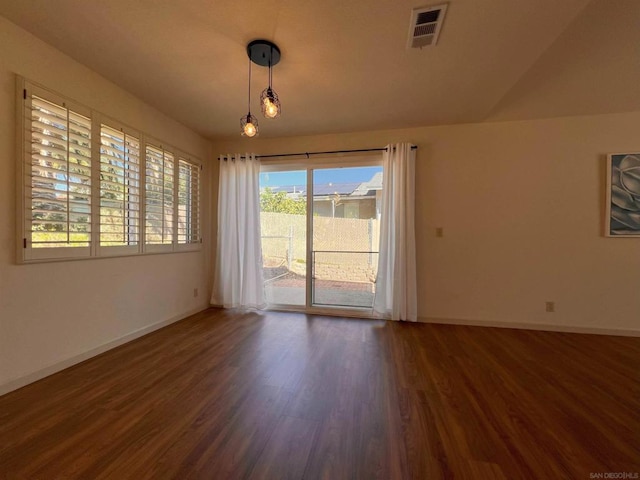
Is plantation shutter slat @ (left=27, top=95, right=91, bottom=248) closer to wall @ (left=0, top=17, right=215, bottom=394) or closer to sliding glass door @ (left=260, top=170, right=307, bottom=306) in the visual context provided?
wall @ (left=0, top=17, right=215, bottom=394)

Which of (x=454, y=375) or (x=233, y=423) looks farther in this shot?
(x=454, y=375)

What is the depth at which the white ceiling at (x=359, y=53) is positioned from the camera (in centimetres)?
175

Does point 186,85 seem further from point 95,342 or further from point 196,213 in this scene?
point 95,342

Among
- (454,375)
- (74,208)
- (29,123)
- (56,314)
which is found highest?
(29,123)

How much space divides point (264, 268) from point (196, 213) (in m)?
1.26

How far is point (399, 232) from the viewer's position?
11.6ft

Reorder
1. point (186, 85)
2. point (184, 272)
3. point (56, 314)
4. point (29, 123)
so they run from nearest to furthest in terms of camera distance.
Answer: point (29, 123)
point (56, 314)
point (186, 85)
point (184, 272)

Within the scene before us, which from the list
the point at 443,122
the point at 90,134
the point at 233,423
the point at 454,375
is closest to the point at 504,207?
the point at 443,122

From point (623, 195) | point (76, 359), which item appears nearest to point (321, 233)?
point (76, 359)

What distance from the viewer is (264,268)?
4070 millimetres

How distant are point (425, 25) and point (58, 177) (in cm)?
300

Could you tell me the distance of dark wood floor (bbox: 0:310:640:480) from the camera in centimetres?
134

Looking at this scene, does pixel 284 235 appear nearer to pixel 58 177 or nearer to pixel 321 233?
pixel 321 233

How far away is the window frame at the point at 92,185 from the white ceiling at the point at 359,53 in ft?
1.34
